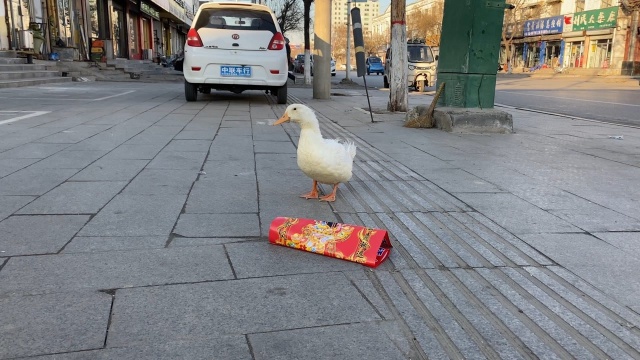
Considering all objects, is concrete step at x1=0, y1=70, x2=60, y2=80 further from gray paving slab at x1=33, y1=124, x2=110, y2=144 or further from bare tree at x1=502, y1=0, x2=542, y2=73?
bare tree at x1=502, y1=0, x2=542, y2=73

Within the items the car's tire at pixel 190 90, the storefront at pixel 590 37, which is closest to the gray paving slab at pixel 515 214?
the car's tire at pixel 190 90

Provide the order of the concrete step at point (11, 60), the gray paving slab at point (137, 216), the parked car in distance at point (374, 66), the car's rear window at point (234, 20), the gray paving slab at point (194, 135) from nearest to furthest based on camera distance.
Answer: the gray paving slab at point (137, 216) < the gray paving slab at point (194, 135) < the car's rear window at point (234, 20) < the concrete step at point (11, 60) < the parked car in distance at point (374, 66)

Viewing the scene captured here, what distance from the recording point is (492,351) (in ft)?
6.17

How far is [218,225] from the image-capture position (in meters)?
3.11

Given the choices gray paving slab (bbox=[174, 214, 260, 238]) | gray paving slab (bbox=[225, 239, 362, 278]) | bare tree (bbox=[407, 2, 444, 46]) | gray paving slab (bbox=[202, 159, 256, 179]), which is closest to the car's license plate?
gray paving slab (bbox=[202, 159, 256, 179])

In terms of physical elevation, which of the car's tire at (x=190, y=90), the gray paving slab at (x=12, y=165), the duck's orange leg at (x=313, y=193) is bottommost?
the duck's orange leg at (x=313, y=193)

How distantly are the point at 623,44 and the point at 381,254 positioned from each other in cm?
4379

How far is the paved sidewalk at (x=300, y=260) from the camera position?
6.31ft

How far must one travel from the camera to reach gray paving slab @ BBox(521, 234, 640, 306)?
2389 mm

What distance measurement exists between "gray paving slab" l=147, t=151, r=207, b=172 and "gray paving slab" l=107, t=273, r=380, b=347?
241 cm

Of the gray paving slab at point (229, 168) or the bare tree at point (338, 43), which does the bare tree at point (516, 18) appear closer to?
the bare tree at point (338, 43)

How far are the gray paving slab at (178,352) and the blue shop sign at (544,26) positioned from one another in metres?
52.1

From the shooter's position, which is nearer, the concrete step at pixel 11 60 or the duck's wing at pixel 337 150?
the duck's wing at pixel 337 150

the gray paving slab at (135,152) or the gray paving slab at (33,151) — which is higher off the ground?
the gray paving slab at (33,151)
